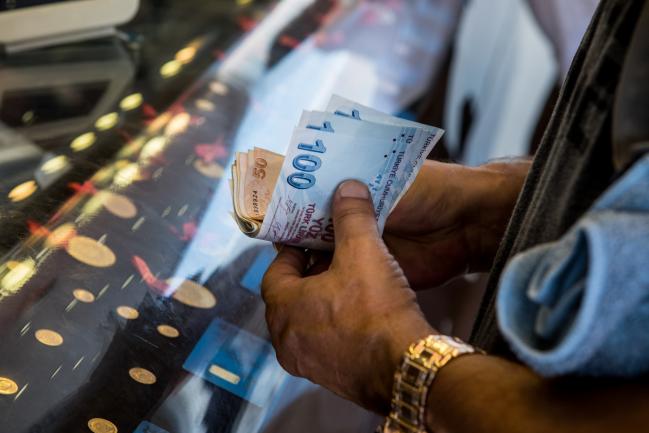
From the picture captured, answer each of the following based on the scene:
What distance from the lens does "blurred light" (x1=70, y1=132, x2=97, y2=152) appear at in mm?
1217

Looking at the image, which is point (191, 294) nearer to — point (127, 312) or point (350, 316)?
point (127, 312)

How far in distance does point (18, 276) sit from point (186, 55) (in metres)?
0.69

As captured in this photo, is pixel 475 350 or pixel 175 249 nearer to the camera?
pixel 475 350

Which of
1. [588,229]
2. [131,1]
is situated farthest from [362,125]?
Answer: [131,1]

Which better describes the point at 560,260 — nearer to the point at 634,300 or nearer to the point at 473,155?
the point at 634,300

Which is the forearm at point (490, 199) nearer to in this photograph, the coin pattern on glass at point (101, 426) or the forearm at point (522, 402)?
the forearm at point (522, 402)

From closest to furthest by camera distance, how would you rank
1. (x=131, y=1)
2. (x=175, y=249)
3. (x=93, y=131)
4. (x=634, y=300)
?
(x=634, y=300), (x=175, y=249), (x=93, y=131), (x=131, y=1)

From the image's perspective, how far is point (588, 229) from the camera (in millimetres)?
627

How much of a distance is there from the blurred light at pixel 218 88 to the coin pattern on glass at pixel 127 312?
57 cm

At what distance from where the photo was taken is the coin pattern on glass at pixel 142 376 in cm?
92

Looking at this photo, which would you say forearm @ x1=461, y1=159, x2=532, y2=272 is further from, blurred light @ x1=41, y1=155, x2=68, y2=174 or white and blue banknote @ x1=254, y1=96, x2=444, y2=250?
blurred light @ x1=41, y1=155, x2=68, y2=174

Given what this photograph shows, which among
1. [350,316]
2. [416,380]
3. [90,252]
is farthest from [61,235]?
[416,380]

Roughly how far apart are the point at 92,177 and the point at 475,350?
0.60 meters

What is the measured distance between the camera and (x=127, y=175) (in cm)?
120
